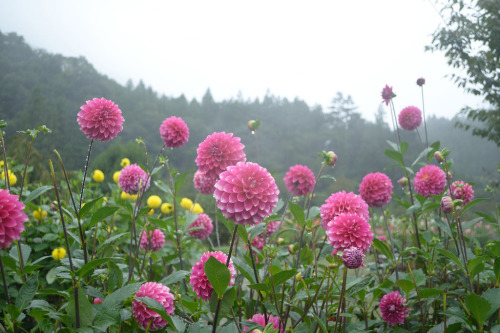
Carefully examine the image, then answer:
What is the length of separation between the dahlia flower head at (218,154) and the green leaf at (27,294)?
0.67 m

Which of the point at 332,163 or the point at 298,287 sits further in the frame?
the point at 332,163

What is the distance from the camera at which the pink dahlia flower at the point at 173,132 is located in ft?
5.04

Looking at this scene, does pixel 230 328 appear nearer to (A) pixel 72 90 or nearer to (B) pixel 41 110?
(B) pixel 41 110

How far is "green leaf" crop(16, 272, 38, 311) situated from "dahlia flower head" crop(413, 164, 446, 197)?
1.87 meters

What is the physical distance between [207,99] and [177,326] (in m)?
14.8

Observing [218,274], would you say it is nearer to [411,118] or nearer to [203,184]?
[203,184]

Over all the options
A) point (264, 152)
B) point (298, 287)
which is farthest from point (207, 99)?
point (298, 287)

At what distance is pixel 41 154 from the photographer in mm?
3949

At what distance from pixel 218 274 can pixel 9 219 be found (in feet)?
1.83

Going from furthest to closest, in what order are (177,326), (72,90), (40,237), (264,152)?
1. (264,152)
2. (72,90)
3. (40,237)
4. (177,326)

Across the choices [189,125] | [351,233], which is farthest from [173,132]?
[189,125]

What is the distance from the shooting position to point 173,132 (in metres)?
1.55

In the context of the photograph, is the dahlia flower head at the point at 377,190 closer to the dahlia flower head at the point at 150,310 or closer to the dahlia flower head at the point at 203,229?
the dahlia flower head at the point at 203,229

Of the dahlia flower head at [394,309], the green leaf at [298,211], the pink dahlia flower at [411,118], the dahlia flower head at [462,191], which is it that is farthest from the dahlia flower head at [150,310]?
the pink dahlia flower at [411,118]
